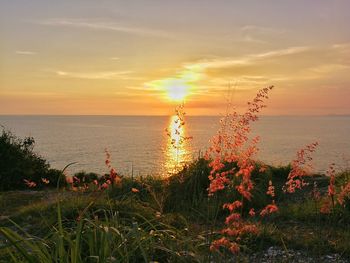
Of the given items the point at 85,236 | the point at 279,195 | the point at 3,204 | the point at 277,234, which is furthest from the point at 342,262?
the point at 3,204

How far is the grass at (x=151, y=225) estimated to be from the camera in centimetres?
403

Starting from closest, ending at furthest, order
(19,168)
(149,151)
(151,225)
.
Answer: (151,225) < (19,168) < (149,151)

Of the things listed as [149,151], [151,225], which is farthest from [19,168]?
[149,151]

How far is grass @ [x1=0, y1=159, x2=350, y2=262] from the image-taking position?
159 inches

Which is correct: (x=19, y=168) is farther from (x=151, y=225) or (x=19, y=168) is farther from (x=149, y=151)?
(x=149, y=151)

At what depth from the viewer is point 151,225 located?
15.6 feet

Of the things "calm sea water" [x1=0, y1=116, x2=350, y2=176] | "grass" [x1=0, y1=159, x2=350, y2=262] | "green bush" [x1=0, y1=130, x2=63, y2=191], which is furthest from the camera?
"calm sea water" [x1=0, y1=116, x2=350, y2=176]

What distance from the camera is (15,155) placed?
14250mm

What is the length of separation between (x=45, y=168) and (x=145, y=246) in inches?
448

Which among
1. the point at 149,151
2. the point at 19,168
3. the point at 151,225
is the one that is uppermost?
the point at 151,225

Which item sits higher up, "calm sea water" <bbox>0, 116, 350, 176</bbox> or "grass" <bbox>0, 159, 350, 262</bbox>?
"grass" <bbox>0, 159, 350, 262</bbox>

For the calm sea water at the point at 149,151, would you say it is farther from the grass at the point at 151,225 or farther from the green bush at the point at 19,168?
the green bush at the point at 19,168

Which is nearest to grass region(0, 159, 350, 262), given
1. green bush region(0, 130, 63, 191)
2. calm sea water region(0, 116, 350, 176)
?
calm sea water region(0, 116, 350, 176)

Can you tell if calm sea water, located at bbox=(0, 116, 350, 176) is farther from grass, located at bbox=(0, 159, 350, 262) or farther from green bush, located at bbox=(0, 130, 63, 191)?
green bush, located at bbox=(0, 130, 63, 191)
